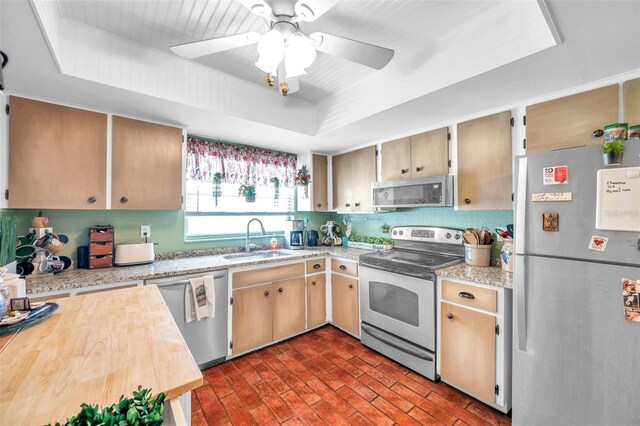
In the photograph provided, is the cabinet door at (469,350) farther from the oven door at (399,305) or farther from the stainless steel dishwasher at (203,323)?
the stainless steel dishwasher at (203,323)

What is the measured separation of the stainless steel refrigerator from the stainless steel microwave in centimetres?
76

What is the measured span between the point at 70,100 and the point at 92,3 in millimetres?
779

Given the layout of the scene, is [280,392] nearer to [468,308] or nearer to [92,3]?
[468,308]

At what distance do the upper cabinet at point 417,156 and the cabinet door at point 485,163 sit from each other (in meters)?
0.16

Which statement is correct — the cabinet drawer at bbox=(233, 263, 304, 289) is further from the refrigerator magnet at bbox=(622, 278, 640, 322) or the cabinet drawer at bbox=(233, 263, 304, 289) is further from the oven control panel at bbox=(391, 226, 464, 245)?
the refrigerator magnet at bbox=(622, 278, 640, 322)

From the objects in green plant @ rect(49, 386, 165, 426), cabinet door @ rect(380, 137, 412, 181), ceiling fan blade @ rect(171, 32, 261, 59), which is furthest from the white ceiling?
green plant @ rect(49, 386, 165, 426)

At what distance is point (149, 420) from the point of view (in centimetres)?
49

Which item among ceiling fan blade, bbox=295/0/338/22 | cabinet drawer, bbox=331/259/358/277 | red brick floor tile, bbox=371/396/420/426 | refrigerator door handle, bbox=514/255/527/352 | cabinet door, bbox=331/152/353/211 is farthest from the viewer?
cabinet door, bbox=331/152/353/211

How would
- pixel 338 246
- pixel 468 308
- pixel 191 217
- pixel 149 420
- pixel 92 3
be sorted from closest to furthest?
pixel 149 420 → pixel 92 3 → pixel 468 308 → pixel 191 217 → pixel 338 246

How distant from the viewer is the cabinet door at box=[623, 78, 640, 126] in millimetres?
1528

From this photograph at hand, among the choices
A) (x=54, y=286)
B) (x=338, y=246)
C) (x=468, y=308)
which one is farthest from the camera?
(x=338, y=246)

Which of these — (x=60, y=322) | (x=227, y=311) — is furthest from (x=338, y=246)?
(x=60, y=322)

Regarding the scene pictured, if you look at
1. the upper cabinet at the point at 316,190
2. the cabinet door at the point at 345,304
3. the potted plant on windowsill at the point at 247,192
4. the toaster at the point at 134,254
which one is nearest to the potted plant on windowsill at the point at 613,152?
the cabinet door at the point at 345,304

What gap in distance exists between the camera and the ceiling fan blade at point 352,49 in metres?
1.33
